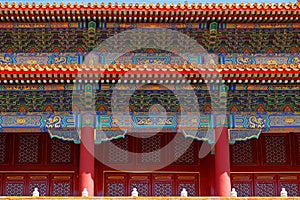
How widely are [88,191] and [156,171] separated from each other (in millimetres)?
2387

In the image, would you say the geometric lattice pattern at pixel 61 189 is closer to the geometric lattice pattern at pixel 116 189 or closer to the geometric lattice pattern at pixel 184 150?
the geometric lattice pattern at pixel 116 189

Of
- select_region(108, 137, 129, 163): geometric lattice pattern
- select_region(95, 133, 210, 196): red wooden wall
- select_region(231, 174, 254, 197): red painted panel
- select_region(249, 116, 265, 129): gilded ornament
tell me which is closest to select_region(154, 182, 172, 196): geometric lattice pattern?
select_region(95, 133, 210, 196): red wooden wall

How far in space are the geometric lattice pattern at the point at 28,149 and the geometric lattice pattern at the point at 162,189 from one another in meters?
3.22

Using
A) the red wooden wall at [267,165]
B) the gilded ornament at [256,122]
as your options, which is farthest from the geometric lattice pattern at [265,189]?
the gilded ornament at [256,122]

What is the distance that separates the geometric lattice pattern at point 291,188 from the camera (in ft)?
49.0

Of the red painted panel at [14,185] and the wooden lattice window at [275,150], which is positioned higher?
the wooden lattice window at [275,150]

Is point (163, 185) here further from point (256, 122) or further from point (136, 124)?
point (256, 122)

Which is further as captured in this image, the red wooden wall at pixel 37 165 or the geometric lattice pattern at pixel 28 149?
the geometric lattice pattern at pixel 28 149

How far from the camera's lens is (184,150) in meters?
15.2

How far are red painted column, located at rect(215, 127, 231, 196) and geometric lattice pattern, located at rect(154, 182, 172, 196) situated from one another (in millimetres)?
1831

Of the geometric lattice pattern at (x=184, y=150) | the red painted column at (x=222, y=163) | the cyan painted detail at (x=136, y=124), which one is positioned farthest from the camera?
the geometric lattice pattern at (x=184, y=150)

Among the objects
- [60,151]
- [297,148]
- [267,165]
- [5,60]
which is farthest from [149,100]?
[5,60]

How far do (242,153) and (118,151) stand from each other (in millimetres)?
3326

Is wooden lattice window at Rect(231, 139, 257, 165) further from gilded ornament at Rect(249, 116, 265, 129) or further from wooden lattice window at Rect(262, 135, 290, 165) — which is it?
gilded ornament at Rect(249, 116, 265, 129)
